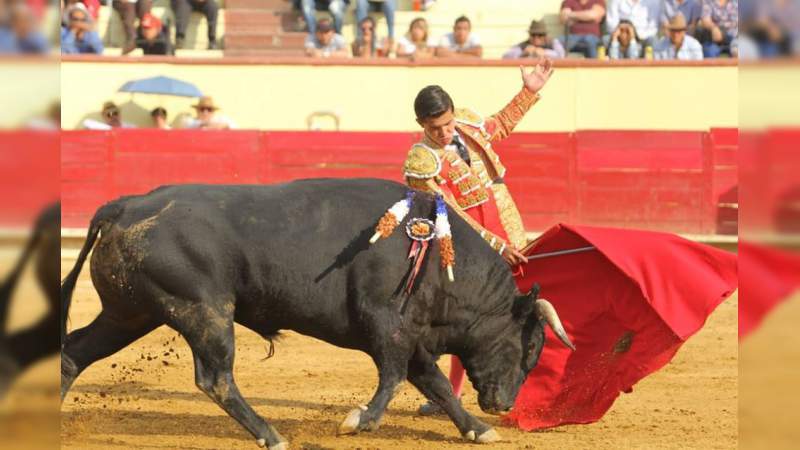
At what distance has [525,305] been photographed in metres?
4.23

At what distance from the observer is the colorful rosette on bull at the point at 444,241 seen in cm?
395

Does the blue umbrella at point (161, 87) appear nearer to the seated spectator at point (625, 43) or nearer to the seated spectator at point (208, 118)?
the seated spectator at point (208, 118)

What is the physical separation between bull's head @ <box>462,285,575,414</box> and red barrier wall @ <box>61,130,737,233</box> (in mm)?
6687

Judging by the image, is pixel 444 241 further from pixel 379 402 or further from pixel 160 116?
pixel 160 116

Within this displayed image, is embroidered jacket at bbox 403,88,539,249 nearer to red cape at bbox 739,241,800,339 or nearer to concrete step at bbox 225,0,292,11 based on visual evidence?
red cape at bbox 739,241,800,339

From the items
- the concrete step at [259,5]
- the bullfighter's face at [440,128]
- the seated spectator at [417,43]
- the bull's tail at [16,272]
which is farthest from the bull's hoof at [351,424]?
the concrete step at [259,5]

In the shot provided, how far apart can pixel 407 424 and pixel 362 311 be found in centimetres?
102

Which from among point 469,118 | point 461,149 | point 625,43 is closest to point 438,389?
point 461,149

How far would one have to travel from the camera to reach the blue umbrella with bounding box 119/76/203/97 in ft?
37.8

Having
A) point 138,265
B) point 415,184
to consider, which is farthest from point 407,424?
point 138,265

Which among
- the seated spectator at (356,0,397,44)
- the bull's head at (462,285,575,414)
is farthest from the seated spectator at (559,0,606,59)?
the bull's head at (462,285,575,414)

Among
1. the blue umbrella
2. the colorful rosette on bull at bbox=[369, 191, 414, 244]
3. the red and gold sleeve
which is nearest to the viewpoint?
the colorful rosette on bull at bbox=[369, 191, 414, 244]

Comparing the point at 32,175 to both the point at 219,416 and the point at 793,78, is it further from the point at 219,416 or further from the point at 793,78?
the point at 219,416

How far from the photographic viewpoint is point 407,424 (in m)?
4.80
